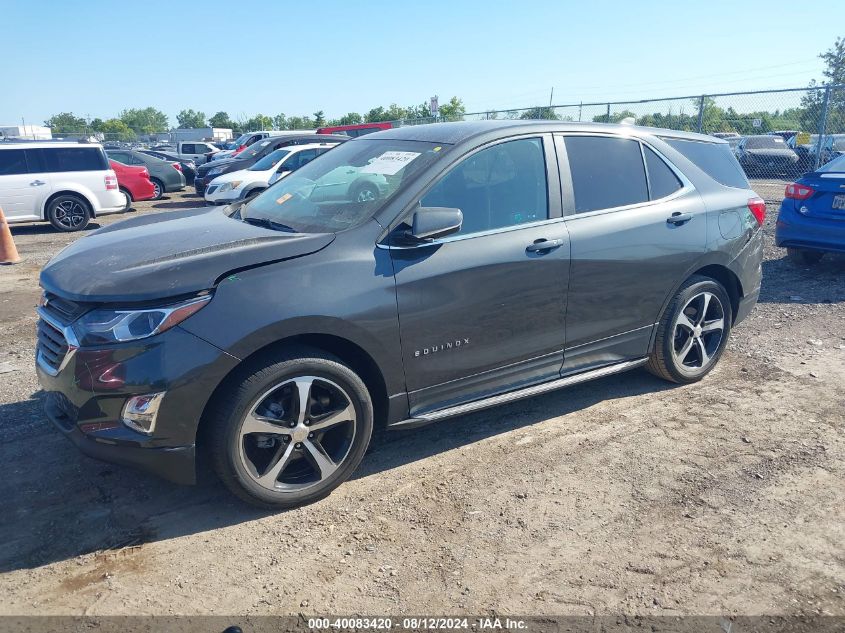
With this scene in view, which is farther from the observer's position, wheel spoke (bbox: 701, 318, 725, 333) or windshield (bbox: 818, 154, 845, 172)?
windshield (bbox: 818, 154, 845, 172)

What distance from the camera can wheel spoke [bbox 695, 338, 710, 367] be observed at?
4.95 metres

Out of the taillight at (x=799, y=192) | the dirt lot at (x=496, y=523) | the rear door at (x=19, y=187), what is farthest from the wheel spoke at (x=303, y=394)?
the rear door at (x=19, y=187)

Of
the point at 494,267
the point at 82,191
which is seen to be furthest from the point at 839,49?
the point at 494,267

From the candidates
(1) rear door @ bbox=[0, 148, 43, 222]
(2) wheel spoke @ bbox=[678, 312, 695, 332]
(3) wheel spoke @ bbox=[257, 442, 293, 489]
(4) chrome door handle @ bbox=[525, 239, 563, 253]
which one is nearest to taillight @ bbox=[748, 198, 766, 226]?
(2) wheel spoke @ bbox=[678, 312, 695, 332]

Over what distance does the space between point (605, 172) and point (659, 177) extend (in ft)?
1.70

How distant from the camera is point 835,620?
2658mm

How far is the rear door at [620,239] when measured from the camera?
4.18 metres

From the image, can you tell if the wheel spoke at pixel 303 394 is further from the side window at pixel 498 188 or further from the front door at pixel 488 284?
the side window at pixel 498 188

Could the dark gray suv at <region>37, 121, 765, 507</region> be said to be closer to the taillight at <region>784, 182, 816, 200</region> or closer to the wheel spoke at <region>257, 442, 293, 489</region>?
the wheel spoke at <region>257, 442, 293, 489</region>

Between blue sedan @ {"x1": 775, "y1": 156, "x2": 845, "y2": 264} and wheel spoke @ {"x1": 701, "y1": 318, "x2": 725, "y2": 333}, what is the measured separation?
376cm

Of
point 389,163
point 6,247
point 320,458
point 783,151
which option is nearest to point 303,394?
point 320,458

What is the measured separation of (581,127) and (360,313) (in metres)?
2.11

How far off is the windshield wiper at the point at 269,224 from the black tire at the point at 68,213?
10.5 metres

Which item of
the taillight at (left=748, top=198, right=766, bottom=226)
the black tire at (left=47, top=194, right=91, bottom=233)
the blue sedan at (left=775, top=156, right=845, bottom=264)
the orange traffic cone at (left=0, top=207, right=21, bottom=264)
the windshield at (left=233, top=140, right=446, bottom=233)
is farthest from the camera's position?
the black tire at (left=47, top=194, right=91, bottom=233)
